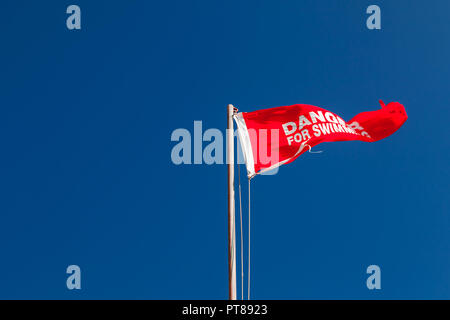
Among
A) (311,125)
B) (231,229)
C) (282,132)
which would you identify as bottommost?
(231,229)

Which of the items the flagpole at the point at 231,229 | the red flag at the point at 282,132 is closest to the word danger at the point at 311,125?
the red flag at the point at 282,132

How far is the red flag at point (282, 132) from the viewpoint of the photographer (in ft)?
53.6

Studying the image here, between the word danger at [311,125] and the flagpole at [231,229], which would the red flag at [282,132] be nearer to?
the word danger at [311,125]

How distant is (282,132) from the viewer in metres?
16.7

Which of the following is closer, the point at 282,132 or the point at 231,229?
the point at 231,229

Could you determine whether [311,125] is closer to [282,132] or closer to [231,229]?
[282,132]

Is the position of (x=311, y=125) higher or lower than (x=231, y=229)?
higher

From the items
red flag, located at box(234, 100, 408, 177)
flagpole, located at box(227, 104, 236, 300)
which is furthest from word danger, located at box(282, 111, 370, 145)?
flagpole, located at box(227, 104, 236, 300)

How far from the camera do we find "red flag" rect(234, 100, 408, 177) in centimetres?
1634

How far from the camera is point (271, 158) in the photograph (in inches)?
645

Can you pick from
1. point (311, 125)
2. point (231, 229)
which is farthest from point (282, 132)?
point (231, 229)

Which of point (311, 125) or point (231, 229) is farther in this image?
point (311, 125)
